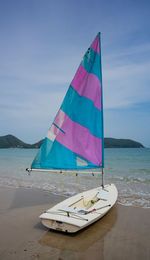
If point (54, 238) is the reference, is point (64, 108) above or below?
above

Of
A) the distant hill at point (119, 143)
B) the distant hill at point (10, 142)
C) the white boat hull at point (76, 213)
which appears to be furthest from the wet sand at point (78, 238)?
the distant hill at point (10, 142)

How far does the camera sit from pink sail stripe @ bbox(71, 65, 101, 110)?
6.24m

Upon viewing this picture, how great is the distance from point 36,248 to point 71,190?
5.80m

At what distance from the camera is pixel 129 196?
8.64 metres

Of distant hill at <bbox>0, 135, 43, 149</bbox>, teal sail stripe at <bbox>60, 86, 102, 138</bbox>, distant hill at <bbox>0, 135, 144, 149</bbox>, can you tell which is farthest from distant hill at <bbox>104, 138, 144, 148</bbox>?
teal sail stripe at <bbox>60, 86, 102, 138</bbox>

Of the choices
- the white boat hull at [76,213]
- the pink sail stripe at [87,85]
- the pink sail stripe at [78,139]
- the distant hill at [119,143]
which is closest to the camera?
the white boat hull at [76,213]

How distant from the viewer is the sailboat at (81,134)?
5.82 m

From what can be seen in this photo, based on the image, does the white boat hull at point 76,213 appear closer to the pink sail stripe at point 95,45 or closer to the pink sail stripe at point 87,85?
the pink sail stripe at point 87,85

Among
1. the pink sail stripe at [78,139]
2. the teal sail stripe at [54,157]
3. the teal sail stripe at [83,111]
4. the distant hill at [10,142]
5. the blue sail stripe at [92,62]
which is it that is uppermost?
the distant hill at [10,142]

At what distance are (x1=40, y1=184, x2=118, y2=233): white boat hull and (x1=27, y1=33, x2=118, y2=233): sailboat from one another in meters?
0.03

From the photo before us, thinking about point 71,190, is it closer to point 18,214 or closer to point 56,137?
point 18,214

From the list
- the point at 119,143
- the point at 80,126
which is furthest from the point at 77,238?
the point at 119,143

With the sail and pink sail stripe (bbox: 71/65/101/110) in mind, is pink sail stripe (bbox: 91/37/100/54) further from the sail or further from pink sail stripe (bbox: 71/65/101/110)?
pink sail stripe (bbox: 71/65/101/110)

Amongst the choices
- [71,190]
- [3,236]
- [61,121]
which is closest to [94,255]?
[3,236]
